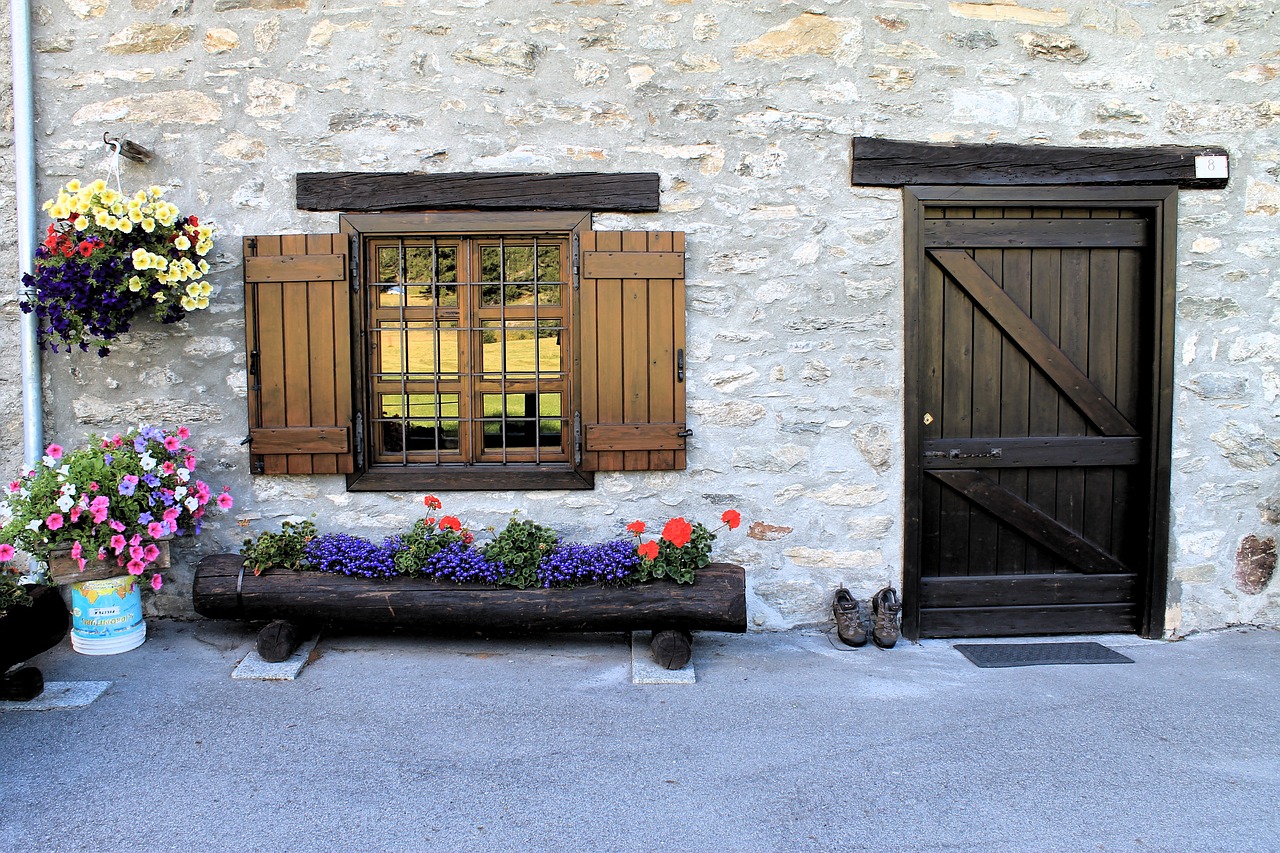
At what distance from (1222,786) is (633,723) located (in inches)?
77.8

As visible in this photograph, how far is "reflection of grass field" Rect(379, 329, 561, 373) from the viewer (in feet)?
12.9

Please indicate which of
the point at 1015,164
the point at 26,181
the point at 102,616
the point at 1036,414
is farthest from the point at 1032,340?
the point at 26,181

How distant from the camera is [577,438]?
3.82 metres

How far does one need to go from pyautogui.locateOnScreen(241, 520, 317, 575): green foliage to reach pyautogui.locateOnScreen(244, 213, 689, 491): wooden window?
314mm

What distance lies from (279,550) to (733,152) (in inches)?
112

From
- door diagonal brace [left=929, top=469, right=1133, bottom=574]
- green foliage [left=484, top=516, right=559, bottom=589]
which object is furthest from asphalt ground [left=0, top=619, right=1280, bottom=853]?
door diagonal brace [left=929, top=469, right=1133, bottom=574]

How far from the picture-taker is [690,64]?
375cm

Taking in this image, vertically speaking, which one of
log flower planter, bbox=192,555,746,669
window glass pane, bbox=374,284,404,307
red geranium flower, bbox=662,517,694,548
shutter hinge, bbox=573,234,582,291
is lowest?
log flower planter, bbox=192,555,746,669

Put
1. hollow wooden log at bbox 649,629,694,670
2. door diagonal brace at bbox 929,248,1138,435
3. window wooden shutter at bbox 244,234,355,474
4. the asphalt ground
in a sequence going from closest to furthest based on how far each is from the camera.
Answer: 1. the asphalt ground
2. hollow wooden log at bbox 649,629,694,670
3. window wooden shutter at bbox 244,234,355,474
4. door diagonal brace at bbox 929,248,1138,435

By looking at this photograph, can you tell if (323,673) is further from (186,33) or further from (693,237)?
(186,33)

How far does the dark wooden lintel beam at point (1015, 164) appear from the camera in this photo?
376 centimetres

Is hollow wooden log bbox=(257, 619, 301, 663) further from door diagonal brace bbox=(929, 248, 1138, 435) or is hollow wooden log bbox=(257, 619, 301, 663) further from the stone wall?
door diagonal brace bbox=(929, 248, 1138, 435)

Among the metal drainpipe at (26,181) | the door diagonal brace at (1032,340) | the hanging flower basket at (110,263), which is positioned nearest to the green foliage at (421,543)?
the hanging flower basket at (110,263)

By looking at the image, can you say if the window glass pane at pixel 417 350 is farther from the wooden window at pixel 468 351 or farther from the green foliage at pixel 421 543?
the green foliage at pixel 421 543
